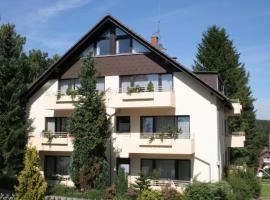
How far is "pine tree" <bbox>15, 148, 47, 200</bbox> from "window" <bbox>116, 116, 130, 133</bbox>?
34.3ft

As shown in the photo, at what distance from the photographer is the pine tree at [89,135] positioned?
27.5m

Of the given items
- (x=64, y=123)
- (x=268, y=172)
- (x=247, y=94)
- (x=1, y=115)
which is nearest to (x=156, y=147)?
(x=64, y=123)

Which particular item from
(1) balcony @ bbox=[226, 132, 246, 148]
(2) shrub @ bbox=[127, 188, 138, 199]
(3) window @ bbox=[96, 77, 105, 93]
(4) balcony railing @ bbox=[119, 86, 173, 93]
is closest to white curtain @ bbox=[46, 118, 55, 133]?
(3) window @ bbox=[96, 77, 105, 93]

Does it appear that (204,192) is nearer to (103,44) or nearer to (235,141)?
(235,141)

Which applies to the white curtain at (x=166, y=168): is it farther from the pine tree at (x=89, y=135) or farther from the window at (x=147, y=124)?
the pine tree at (x=89, y=135)

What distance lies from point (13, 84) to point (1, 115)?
8.65ft

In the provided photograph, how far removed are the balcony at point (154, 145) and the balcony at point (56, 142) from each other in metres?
3.91

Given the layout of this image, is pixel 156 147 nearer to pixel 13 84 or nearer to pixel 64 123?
pixel 64 123

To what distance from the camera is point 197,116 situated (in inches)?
1117

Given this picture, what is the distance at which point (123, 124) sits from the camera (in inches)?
1205

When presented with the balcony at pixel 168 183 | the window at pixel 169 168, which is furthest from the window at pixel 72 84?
the balcony at pixel 168 183

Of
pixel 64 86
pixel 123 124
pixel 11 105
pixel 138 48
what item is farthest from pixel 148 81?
pixel 11 105

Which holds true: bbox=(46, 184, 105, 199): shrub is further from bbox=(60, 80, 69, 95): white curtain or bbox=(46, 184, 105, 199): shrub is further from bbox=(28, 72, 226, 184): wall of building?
bbox=(60, 80, 69, 95): white curtain

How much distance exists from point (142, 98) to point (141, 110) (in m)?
1.66
